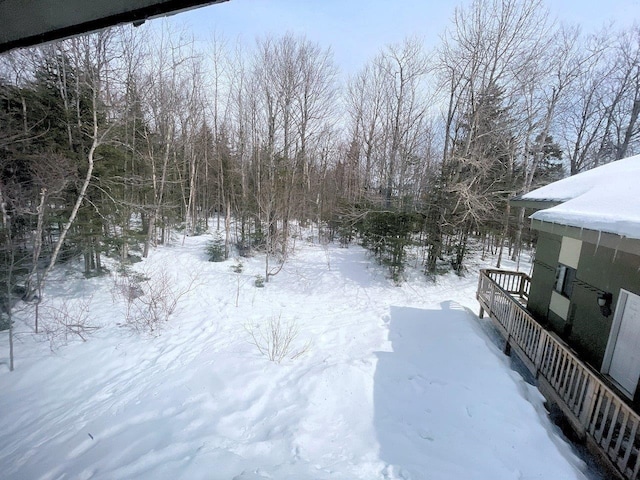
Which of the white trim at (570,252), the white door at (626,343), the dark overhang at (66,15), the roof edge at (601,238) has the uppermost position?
the dark overhang at (66,15)

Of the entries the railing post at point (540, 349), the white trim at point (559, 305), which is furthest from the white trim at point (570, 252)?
the railing post at point (540, 349)

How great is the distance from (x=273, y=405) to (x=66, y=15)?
15.3 ft

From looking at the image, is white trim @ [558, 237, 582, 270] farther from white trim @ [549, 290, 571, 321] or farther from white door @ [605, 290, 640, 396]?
white door @ [605, 290, 640, 396]

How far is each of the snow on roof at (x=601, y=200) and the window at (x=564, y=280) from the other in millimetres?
1514

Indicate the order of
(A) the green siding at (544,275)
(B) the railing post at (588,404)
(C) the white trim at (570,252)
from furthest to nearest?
(A) the green siding at (544,275), (C) the white trim at (570,252), (B) the railing post at (588,404)

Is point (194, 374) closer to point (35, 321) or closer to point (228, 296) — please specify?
point (228, 296)

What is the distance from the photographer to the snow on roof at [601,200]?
11.7 ft

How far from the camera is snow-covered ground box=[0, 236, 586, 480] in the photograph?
3111mm

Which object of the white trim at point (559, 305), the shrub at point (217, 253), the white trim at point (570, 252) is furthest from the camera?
the shrub at point (217, 253)

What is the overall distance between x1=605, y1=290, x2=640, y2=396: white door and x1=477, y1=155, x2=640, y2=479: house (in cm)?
1

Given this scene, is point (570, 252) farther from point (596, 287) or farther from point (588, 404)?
point (588, 404)

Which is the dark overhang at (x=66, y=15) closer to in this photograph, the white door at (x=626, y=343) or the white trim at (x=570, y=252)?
the white door at (x=626, y=343)

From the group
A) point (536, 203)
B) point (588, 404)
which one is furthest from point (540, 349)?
point (536, 203)

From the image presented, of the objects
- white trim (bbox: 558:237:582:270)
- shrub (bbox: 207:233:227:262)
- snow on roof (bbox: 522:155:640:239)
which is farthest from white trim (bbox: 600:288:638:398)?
shrub (bbox: 207:233:227:262)
